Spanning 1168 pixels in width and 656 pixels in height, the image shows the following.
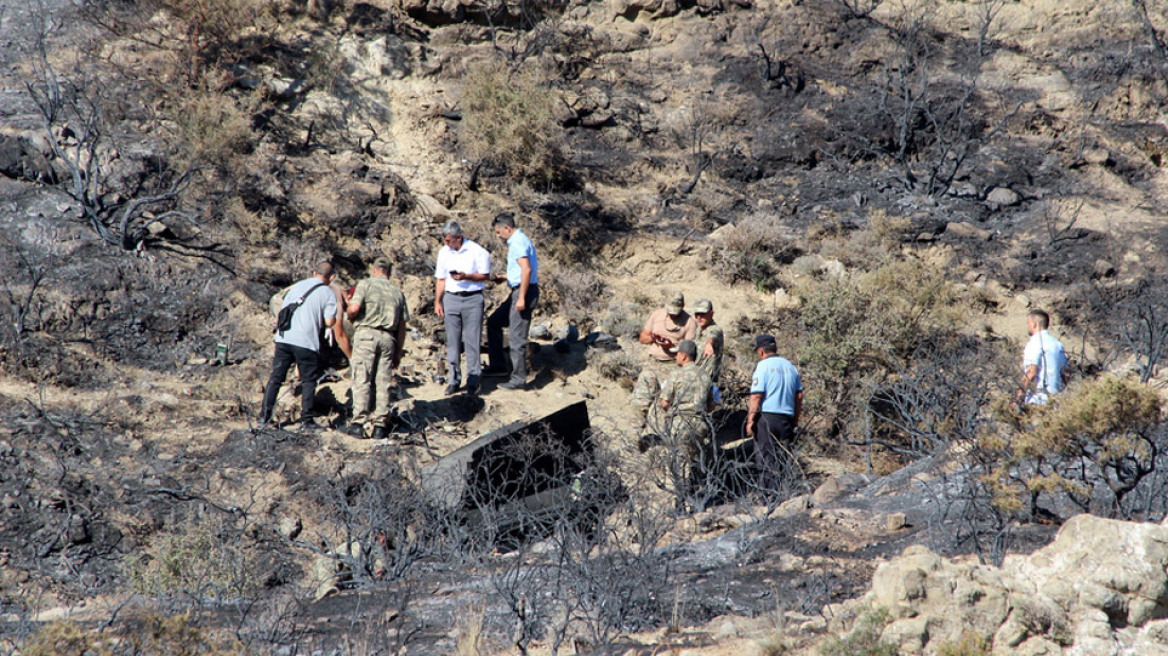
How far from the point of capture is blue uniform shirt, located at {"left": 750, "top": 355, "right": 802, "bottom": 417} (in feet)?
25.9

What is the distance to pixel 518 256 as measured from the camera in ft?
29.3

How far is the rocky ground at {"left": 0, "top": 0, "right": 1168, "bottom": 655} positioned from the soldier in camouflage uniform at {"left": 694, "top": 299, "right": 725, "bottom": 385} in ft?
3.26

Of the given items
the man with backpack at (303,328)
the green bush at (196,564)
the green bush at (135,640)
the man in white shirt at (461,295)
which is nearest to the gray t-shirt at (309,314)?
the man with backpack at (303,328)

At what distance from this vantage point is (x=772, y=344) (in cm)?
795

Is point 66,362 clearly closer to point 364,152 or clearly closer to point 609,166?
point 364,152

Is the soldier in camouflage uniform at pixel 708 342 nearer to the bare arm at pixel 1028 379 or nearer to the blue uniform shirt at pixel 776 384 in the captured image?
the blue uniform shirt at pixel 776 384

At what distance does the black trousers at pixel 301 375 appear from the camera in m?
7.97

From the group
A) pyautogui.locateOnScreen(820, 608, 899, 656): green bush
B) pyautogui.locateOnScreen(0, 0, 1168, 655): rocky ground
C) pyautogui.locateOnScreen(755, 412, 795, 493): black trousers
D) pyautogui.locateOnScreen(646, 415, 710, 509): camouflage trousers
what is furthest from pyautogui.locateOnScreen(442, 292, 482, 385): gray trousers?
pyautogui.locateOnScreen(820, 608, 899, 656): green bush

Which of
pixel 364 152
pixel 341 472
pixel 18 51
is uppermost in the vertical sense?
pixel 18 51

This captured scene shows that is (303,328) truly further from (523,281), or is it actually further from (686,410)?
(686,410)

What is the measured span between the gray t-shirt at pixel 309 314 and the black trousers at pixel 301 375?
0.06 m

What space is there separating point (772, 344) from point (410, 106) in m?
6.99

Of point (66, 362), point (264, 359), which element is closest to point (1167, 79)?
point (264, 359)

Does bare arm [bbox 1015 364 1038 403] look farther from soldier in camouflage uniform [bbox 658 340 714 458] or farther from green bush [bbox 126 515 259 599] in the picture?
green bush [bbox 126 515 259 599]
